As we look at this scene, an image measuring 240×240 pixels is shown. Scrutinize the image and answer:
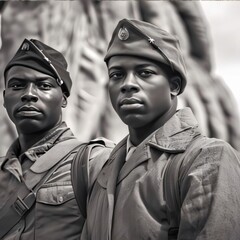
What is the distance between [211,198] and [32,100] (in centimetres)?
114

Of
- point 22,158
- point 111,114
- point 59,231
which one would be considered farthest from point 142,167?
point 111,114

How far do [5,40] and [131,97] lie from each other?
318 cm

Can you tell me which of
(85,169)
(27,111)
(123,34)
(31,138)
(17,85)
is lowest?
(85,169)

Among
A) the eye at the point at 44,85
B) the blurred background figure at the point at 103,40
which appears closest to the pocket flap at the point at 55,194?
the eye at the point at 44,85

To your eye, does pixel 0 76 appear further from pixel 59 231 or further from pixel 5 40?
pixel 59 231

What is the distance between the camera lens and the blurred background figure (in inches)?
199

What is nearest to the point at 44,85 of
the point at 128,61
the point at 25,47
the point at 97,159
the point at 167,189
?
the point at 25,47

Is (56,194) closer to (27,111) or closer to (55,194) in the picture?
(55,194)

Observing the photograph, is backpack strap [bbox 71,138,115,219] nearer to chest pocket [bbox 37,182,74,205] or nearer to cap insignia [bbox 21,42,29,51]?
chest pocket [bbox 37,182,74,205]

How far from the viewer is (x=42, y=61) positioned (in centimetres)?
288

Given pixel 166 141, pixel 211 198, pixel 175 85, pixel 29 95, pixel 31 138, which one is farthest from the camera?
pixel 31 138

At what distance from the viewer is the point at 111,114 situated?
5.02m

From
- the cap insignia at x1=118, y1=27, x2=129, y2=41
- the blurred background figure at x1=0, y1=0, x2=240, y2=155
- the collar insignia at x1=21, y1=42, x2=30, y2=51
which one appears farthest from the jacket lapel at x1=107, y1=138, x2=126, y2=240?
the blurred background figure at x1=0, y1=0, x2=240, y2=155

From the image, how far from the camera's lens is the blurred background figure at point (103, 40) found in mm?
5066
